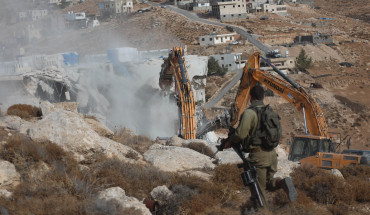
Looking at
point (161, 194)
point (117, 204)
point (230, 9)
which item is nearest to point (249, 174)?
point (161, 194)

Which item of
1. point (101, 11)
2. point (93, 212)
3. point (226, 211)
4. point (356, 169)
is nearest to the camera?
point (93, 212)

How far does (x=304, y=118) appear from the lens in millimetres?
19453

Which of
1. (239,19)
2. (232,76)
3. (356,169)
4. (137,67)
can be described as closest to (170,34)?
(239,19)

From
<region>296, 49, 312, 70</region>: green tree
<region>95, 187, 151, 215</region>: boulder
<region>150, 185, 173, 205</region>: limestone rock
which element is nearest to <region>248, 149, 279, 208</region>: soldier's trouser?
<region>150, 185, 173, 205</region>: limestone rock

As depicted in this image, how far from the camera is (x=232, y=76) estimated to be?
64.1 m

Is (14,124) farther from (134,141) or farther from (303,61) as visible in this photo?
(303,61)

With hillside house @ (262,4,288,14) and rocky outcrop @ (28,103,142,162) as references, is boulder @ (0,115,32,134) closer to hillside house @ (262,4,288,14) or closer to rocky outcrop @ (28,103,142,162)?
rocky outcrop @ (28,103,142,162)

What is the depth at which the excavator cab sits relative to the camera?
1650 cm

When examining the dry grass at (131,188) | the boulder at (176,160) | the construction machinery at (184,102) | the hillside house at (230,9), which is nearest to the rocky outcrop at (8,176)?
the dry grass at (131,188)

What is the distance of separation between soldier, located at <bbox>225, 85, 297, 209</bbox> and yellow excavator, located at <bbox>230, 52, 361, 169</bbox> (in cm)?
698

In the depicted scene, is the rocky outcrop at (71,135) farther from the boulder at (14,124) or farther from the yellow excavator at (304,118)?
the yellow excavator at (304,118)

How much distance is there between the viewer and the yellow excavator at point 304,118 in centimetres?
1511

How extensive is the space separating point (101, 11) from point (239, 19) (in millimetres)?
36870

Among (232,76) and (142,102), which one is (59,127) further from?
(232,76)
